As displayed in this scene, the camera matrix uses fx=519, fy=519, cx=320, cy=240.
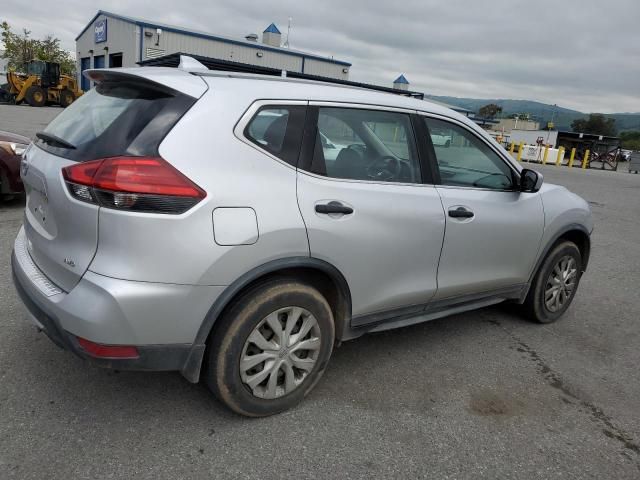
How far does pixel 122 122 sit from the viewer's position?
2383 mm

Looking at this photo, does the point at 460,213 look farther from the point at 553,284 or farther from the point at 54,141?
the point at 54,141

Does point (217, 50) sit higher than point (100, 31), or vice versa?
point (100, 31)

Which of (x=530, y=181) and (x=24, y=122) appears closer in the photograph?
(x=530, y=181)

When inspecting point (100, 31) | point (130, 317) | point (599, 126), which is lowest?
point (130, 317)

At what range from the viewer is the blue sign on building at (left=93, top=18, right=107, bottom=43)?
38750 mm

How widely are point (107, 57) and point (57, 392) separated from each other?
135 ft

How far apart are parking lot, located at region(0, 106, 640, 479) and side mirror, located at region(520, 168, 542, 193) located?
3.96ft

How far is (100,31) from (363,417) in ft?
145

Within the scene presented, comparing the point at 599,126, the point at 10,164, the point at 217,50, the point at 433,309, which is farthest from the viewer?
the point at 599,126

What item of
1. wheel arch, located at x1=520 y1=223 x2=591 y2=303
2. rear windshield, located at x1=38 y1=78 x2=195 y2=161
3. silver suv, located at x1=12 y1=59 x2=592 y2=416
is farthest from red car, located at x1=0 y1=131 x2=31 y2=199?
wheel arch, located at x1=520 y1=223 x2=591 y2=303

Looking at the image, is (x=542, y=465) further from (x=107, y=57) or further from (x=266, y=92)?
(x=107, y=57)

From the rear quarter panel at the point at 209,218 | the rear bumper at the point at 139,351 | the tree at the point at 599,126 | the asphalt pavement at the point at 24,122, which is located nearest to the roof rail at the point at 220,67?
the rear quarter panel at the point at 209,218

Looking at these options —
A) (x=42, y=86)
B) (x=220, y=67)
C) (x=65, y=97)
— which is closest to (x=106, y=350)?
(x=220, y=67)

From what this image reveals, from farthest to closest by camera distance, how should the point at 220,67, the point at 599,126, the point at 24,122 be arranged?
the point at 599,126
the point at 24,122
the point at 220,67
